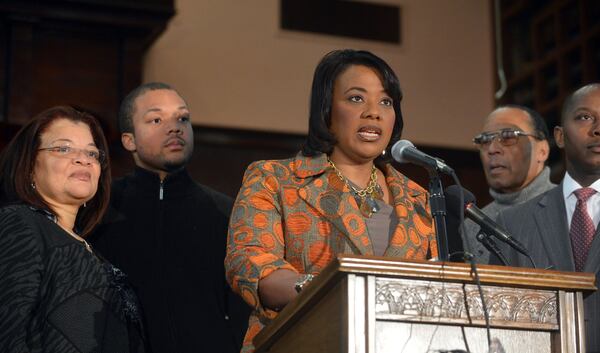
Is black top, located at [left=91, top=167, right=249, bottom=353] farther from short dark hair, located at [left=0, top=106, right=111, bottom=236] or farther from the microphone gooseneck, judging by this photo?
the microphone gooseneck

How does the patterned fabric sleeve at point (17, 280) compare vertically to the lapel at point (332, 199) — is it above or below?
below

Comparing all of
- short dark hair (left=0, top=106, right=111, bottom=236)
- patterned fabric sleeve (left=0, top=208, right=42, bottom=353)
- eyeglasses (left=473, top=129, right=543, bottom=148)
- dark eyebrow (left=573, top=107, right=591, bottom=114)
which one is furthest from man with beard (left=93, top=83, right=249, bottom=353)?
dark eyebrow (left=573, top=107, right=591, bottom=114)

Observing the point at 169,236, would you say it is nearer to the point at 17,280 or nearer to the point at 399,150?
the point at 17,280

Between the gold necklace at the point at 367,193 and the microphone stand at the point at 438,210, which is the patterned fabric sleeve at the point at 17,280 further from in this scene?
the microphone stand at the point at 438,210

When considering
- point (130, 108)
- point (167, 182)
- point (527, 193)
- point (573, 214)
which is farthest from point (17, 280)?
point (527, 193)

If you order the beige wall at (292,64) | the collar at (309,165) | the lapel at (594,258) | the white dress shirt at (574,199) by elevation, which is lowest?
the lapel at (594,258)

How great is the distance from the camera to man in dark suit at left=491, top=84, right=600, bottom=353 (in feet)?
10.5

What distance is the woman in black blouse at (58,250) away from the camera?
276 centimetres

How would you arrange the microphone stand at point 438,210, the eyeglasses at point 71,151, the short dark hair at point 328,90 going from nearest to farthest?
the microphone stand at point 438,210 < the short dark hair at point 328,90 < the eyeglasses at point 71,151

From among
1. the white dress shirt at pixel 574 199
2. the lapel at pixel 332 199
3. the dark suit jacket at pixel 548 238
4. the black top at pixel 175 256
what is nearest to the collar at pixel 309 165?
the lapel at pixel 332 199

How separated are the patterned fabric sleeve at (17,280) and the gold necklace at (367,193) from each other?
841 mm

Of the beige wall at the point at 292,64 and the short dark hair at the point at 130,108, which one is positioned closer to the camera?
the short dark hair at the point at 130,108

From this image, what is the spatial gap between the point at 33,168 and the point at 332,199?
0.98 m

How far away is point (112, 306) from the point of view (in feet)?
9.67
